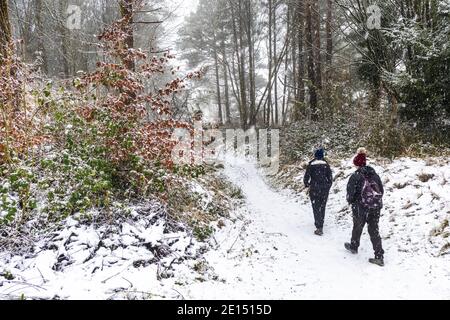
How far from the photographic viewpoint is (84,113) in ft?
25.5

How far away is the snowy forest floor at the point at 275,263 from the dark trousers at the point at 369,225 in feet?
0.85

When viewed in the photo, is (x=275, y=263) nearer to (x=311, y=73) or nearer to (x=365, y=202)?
(x=365, y=202)

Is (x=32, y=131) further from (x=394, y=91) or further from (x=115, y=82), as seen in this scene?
(x=394, y=91)

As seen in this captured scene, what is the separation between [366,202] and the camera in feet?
23.2

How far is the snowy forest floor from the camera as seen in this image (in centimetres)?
546

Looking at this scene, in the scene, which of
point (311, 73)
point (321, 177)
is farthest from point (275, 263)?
point (311, 73)

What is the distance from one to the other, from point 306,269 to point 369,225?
1418 mm

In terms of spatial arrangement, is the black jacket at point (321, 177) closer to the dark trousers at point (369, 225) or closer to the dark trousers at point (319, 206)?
the dark trousers at point (319, 206)

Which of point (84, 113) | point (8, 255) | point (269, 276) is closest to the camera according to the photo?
point (8, 255)

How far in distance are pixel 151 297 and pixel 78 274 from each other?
3.82 ft

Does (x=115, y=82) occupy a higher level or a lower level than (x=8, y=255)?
higher

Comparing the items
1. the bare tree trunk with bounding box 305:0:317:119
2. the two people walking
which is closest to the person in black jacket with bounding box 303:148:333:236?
the two people walking

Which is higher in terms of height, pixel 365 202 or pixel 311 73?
pixel 311 73
